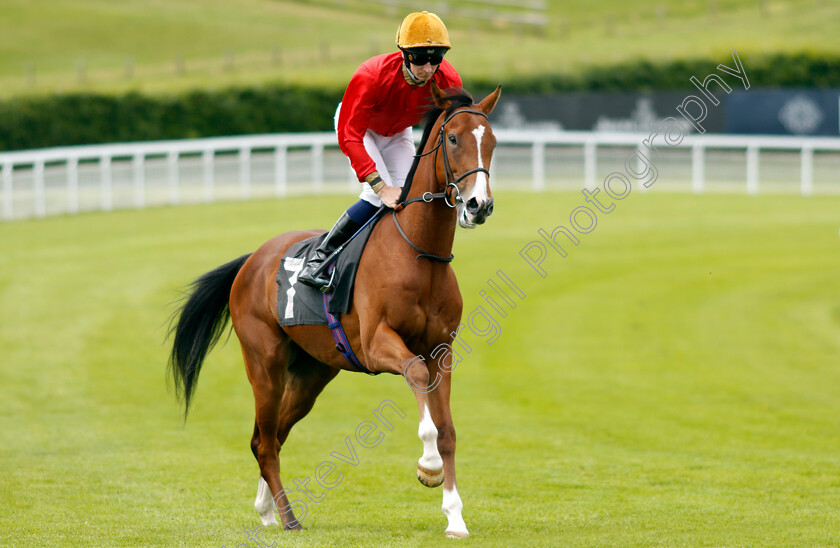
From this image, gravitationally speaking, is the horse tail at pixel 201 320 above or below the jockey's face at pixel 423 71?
below

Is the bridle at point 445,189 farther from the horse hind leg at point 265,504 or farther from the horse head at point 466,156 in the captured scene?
the horse hind leg at point 265,504

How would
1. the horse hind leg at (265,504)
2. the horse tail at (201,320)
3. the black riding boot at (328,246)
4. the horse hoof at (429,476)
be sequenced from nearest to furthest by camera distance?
1. the horse hoof at (429,476)
2. the black riding boot at (328,246)
3. the horse hind leg at (265,504)
4. the horse tail at (201,320)

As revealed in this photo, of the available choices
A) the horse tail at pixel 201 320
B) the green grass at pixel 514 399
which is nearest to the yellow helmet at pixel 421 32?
the horse tail at pixel 201 320

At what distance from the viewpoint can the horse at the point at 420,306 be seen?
16.1 feet

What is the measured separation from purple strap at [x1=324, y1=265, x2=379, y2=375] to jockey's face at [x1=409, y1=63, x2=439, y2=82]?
3.42 ft

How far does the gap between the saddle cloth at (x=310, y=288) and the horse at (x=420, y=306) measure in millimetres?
48

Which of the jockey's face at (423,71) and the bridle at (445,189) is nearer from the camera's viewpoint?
the bridle at (445,189)

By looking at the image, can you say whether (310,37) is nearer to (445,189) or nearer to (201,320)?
(201,320)

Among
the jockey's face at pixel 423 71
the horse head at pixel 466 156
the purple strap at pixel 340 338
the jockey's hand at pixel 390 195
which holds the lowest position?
the purple strap at pixel 340 338

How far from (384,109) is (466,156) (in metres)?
0.80

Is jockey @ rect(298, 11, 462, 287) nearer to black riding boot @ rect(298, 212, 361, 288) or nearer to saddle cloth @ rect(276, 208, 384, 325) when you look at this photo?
black riding boot @ rect(298, 212, 361, 288)

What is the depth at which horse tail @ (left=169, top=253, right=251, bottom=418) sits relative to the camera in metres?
6.78

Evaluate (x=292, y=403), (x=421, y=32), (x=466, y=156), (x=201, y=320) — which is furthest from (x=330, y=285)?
(x=201, y=320)

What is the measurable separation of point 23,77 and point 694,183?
92.9 ft
